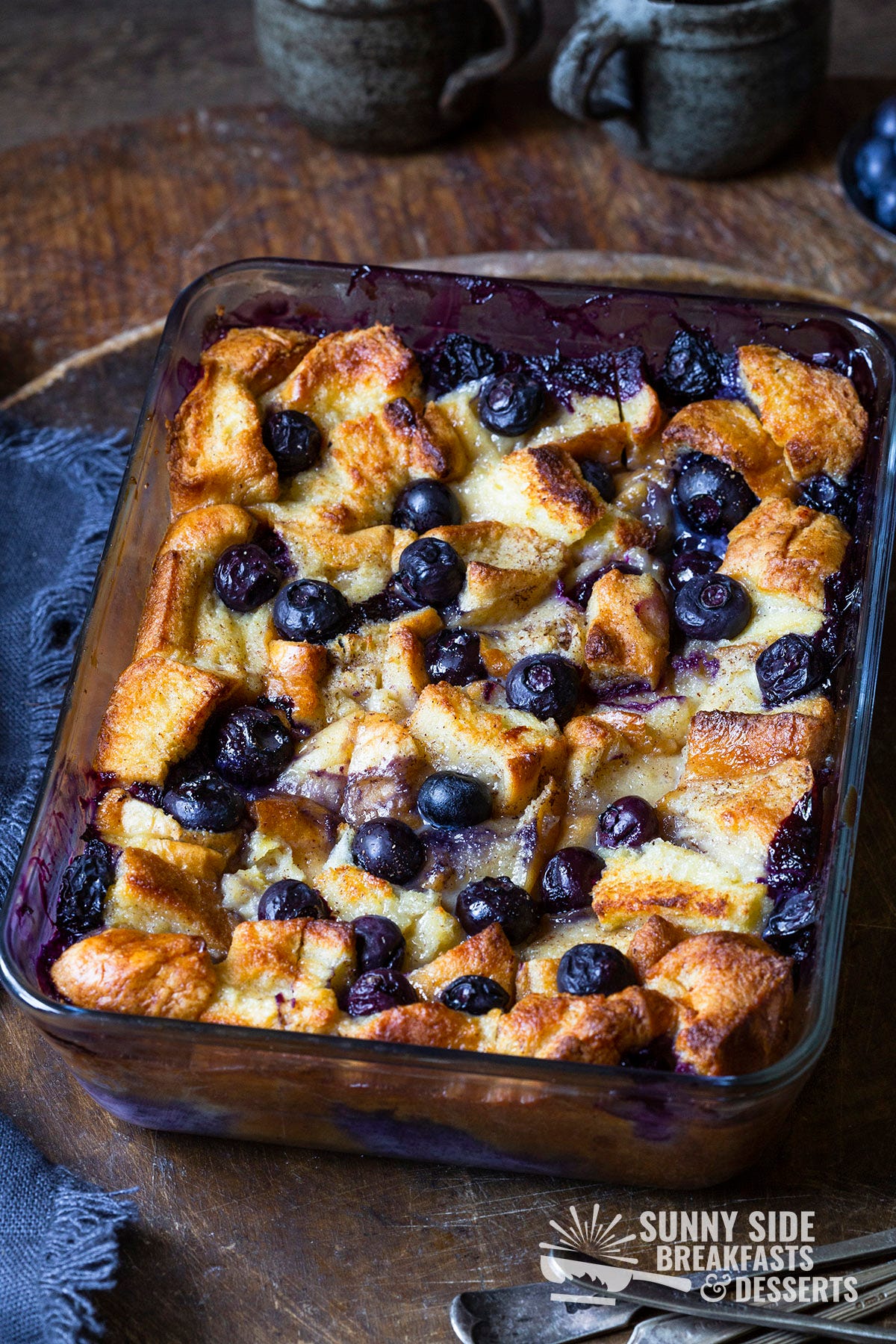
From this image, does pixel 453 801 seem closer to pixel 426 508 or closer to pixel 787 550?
pixel 426 508

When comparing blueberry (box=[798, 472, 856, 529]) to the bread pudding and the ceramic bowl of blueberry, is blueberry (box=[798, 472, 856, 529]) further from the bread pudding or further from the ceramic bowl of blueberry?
the ceramic bowl of blueberry

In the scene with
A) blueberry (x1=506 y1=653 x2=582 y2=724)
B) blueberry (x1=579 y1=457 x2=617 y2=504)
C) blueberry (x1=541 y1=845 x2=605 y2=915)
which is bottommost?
blueberry (x1=541 y1=845 x2=605 y2=915)

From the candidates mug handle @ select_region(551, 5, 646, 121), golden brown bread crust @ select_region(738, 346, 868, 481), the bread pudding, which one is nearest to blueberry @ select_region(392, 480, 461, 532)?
the bread pudding

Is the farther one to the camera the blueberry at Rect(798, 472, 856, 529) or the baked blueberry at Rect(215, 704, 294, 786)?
the blueberry at Rect(798, 472, 856, 529)

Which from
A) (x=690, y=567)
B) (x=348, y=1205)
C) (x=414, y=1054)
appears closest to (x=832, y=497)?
(x=690, y=567)

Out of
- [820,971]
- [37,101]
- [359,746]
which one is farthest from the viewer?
[37,101]

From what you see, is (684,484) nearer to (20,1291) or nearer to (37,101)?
(20,1291)

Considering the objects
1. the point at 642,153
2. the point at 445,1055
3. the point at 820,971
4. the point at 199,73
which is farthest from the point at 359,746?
the point at 199,73

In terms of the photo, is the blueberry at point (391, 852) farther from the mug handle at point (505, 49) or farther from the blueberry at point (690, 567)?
the mug handle at point (505, 49)
